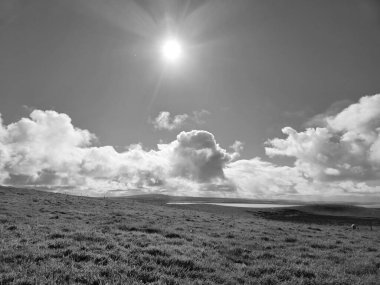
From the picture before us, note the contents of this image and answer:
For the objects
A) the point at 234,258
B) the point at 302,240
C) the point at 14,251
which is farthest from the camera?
the point at 302,240

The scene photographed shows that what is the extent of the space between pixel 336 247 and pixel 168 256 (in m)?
13.5

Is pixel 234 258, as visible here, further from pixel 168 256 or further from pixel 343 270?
pixel 343 270

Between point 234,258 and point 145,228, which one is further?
point 145,228

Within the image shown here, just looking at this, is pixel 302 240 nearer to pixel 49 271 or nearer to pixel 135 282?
pixel 135 282

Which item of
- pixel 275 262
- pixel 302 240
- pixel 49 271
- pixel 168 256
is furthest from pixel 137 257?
pixel 302 240

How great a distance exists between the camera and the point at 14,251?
40.3 ft

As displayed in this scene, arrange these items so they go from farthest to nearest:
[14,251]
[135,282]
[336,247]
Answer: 1. [336,247]
2. [14,251]
3. [135,282]

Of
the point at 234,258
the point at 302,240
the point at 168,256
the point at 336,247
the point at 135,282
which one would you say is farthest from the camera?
the point at 302,240

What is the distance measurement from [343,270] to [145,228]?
1401 cm

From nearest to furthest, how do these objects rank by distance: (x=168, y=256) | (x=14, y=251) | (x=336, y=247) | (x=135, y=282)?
(x=135, y=282)
(x=14, y=251)
(x=168, y=256)
(x=336, y=247)

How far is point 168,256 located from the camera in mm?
13781

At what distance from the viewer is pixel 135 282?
9.71 m

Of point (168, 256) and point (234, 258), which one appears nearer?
point (168, 256)

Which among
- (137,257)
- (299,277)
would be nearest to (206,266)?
(137,257)
